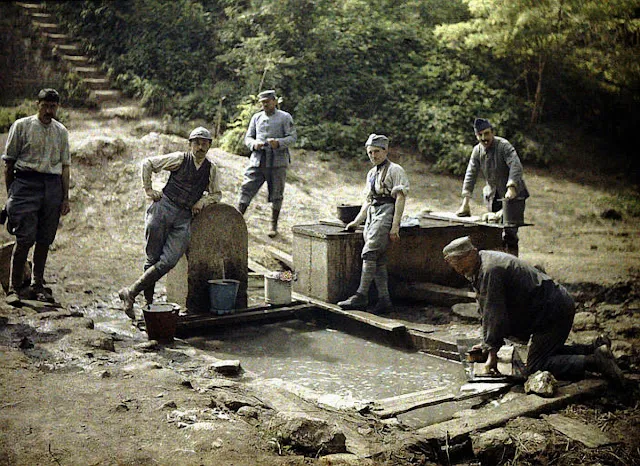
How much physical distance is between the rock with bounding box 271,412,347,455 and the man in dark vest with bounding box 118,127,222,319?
12.6ft

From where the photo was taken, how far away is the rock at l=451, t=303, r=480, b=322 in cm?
853

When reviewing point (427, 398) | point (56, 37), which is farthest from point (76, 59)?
point (427, 398)

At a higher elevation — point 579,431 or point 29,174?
point 29,174

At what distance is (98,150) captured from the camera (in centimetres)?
1359

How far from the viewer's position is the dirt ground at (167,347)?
470cm

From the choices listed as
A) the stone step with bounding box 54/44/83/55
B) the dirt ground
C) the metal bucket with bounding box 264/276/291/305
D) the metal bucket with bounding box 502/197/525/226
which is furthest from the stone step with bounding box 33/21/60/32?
the metal bucket with bounding box 502/197/525/226

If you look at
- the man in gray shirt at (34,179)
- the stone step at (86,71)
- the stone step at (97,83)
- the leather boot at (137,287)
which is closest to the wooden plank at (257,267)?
the leather boot at (137,287)

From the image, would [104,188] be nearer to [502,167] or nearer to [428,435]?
[502,167]

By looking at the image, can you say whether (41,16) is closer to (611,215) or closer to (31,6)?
(31,6)

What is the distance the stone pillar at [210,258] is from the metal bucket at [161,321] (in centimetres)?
88

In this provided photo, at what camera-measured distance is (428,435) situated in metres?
5.19

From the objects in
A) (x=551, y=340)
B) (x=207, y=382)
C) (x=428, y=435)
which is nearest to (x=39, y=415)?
(x=207, y=382)

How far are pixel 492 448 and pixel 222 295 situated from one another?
13.8 feet

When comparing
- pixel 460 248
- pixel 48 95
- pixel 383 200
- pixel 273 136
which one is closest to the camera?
pixel 460 248
